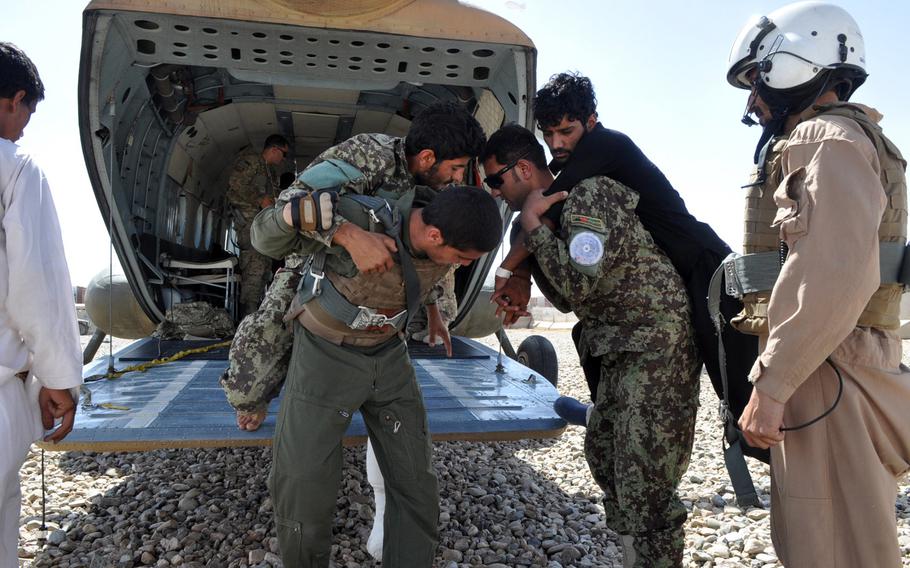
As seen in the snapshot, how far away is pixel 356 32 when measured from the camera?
3400 mm

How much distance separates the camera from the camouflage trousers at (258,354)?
2.43 meters

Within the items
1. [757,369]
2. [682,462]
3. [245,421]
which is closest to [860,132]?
[757,369]

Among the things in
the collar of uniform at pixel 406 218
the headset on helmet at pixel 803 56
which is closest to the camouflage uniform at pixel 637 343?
the collar of uniform at pixel 406 218

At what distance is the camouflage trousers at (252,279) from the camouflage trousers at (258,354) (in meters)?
3.33

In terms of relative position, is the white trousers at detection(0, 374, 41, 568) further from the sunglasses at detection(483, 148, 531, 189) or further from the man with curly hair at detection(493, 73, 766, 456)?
the sunglasses at detection(483, 148, 531, 189)

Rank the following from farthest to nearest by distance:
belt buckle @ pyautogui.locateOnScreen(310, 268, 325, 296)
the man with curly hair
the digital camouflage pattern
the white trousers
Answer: the digital camouflage pattern < the man with curly hair < belt buckle @ pyautogui.locateOnScreen(310, 268, 325, 296) < the white trousers

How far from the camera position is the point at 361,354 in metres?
2.14

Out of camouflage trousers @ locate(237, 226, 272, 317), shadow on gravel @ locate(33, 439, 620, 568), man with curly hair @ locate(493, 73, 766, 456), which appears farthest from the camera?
camouflage trousers @ locate(237, 226, 272, 317)

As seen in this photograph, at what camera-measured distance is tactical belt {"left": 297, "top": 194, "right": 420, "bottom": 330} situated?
2006mm

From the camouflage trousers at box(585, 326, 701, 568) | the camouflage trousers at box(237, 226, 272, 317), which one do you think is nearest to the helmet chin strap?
the camouflage trousers at box(585, 326, 701, 568)

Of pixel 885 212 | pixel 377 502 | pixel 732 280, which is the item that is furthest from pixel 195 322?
pixel 885 212

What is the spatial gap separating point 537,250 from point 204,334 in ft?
12.2

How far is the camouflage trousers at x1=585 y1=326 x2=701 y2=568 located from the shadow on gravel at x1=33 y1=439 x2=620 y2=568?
957 mm

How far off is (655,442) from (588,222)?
30.4 inches
